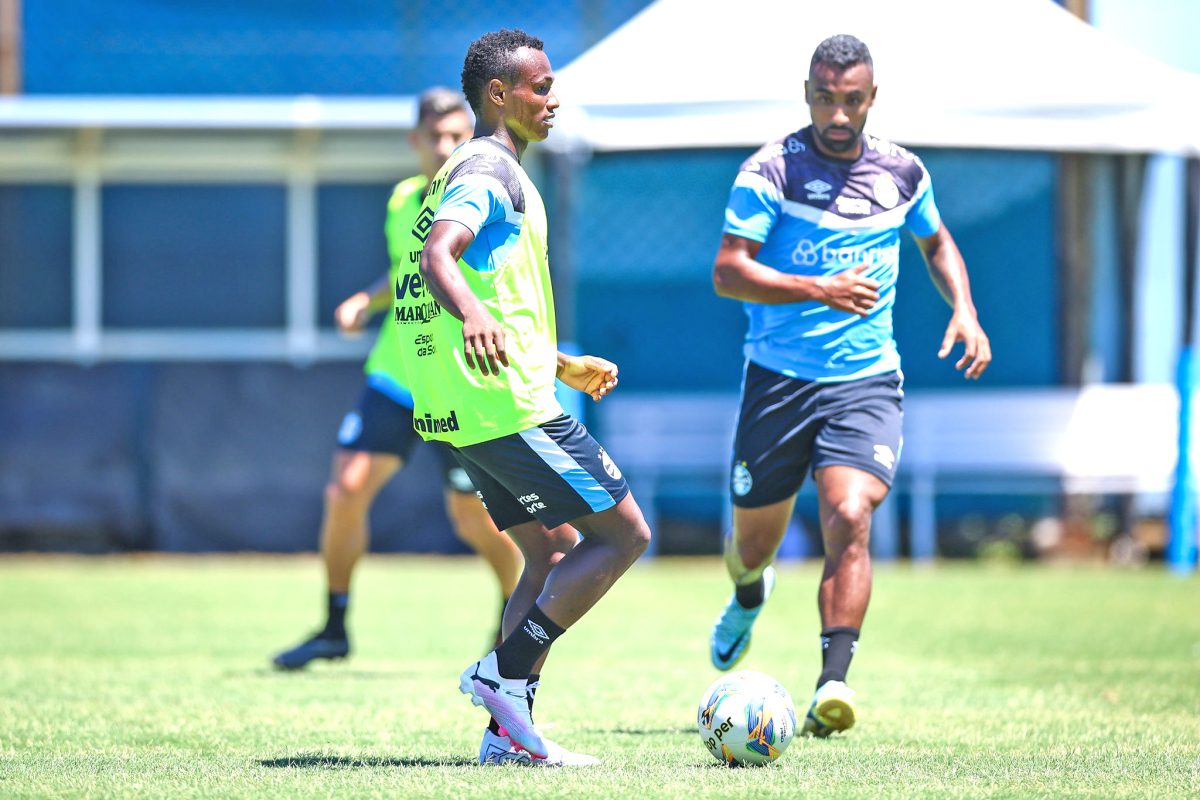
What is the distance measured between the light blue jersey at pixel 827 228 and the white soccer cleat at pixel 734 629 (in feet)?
3.01

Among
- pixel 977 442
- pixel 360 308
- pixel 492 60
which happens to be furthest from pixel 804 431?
pixel 977 442

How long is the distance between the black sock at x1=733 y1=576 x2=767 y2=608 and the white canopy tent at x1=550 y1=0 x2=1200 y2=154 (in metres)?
4.35

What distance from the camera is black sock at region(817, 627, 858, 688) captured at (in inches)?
236

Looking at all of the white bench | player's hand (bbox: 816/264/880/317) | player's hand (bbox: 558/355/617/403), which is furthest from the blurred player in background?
the white bench

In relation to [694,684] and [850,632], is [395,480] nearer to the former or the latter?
[694,684]

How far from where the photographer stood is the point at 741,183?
21.2ft

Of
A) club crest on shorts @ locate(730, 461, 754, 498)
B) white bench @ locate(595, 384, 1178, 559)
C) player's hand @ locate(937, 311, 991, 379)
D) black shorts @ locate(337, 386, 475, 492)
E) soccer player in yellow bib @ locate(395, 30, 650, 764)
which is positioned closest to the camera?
soccer player in yellow bib @ locate(395, 30, 650, 764)

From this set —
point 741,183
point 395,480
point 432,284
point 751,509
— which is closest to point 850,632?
point 751,509

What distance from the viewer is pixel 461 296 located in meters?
4.75

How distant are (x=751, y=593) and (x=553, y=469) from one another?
6.88 feet

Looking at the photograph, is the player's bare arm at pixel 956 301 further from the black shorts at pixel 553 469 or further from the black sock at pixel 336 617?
the black sock at pixel 336 617

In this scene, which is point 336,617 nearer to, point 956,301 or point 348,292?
point 956,301

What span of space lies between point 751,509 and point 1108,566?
9.71 metres

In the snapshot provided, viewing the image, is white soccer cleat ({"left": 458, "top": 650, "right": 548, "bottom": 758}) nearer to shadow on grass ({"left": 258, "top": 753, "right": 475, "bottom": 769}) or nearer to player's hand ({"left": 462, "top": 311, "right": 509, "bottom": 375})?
shadow on grass ({"left": 258, "top": 753, "right": 475, "bottom": 769})
